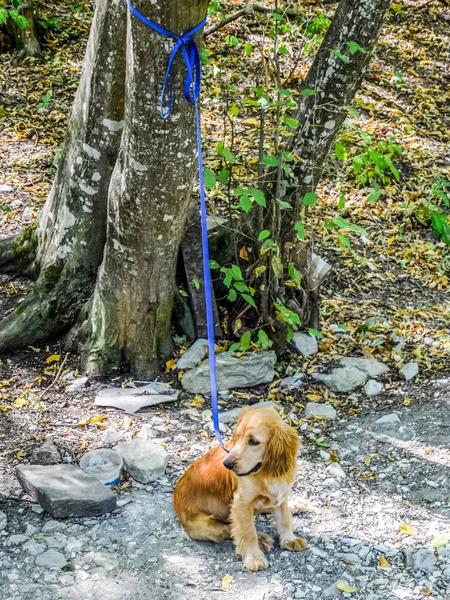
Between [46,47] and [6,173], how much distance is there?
320cm

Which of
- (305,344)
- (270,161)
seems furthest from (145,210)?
(305,344)

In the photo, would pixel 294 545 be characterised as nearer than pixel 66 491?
Yes

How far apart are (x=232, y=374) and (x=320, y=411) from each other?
792mm

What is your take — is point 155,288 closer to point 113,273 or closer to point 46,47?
point 113,273

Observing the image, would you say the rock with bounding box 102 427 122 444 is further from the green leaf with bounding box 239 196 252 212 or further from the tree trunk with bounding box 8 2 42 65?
the tree trunk with bounding box 8 2 42 65

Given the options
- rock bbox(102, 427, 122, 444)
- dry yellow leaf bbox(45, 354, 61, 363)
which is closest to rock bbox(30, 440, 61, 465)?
rock bbox(102, 427, 122, 444)

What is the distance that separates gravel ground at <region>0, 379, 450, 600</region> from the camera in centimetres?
411

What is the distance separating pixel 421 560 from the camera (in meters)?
4.27

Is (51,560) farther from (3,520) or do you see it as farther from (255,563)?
(255,563)

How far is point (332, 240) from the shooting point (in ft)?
27.0

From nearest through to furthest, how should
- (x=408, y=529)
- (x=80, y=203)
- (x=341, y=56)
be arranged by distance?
(x=408, y=529) < (x=341, y=56) < (x=80, y=203)

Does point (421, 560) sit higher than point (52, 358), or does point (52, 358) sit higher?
point (421, 560)

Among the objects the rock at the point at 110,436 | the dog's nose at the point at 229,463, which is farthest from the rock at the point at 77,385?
the dog's nose at the point at 229,463

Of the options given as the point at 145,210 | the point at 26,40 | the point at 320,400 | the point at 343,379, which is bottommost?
the point at 320,400
